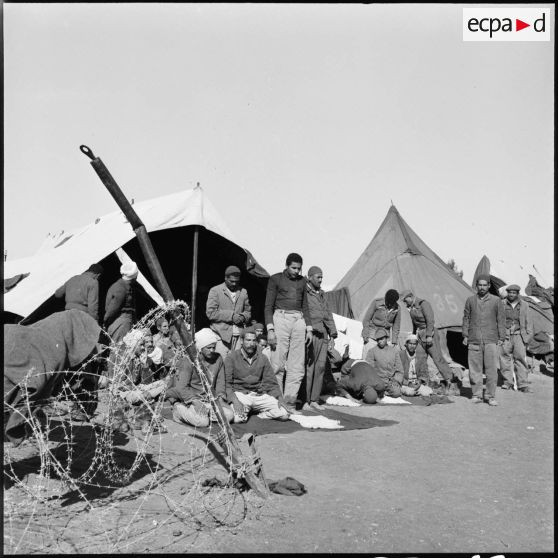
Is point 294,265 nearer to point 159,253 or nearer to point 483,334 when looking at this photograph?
point 483,334

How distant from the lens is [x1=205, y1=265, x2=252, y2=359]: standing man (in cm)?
829

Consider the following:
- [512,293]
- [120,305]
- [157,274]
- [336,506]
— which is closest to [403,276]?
[512,293]

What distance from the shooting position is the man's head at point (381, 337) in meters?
9.39

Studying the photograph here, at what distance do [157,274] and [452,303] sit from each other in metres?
10.8

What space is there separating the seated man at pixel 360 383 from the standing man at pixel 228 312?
163 centimetres

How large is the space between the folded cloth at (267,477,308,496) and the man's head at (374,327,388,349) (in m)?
5.01

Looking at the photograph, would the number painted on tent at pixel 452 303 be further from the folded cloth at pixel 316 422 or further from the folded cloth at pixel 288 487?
the folded cloth at pixel 288 487

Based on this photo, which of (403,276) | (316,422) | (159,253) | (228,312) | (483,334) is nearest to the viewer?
(316,422)

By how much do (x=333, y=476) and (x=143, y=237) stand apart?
2.35 m

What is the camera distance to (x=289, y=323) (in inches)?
311

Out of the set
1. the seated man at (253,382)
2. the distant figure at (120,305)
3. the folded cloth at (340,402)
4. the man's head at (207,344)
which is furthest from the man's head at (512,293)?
the distant figure at (120,305)

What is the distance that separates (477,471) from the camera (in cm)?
534

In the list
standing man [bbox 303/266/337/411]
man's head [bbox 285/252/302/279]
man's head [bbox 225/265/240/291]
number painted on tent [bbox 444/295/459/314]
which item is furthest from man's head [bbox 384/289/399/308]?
Answer: number painted on tent [bbox 444/295/459/314]

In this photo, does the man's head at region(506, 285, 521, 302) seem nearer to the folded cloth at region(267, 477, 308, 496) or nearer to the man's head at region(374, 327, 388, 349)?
the man's head at region(374, 327, 388, 349)
